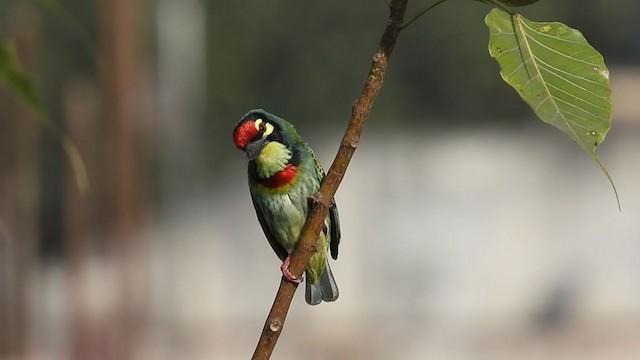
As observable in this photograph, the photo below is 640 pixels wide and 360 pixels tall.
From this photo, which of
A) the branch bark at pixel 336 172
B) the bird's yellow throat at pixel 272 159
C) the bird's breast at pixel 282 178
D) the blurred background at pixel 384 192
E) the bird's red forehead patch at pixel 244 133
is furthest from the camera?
the blurred background at pixel 384 192

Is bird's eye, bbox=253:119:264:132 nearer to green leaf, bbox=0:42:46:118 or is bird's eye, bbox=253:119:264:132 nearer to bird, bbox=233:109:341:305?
bird, bbox=233:109:341:305

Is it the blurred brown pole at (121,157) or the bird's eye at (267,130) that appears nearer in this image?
the bird's eye at (267,130)

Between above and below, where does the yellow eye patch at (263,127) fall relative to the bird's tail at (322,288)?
above

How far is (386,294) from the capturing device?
8.23m

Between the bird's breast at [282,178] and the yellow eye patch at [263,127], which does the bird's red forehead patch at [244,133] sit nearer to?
the yellow eye patch at [263,127]

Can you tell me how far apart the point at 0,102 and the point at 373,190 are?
5498 millimetres

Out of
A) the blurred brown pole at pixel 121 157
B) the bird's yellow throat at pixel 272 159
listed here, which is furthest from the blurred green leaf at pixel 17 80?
the blurred brown pole at pixel 121 157

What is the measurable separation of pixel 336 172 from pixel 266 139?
513 mm

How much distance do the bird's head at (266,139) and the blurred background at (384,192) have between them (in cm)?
525

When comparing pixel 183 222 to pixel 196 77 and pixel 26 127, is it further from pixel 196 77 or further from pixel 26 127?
pixel 26 127

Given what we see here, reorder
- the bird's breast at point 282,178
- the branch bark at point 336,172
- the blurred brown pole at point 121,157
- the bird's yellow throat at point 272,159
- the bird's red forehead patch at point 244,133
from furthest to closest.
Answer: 1. the blurred brown pole at point 121,157
2. the bird's breast at point 282,178
3. the bird's yellow throat at point 272,159
4. the bird's red forehead patch at point 244,133
5. the branch bark at point 336,172

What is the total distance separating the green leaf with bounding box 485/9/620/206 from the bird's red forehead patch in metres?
0.38

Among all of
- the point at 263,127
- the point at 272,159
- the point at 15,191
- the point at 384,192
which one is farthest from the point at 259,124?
the point at 384,192

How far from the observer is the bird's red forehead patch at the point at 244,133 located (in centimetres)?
111
